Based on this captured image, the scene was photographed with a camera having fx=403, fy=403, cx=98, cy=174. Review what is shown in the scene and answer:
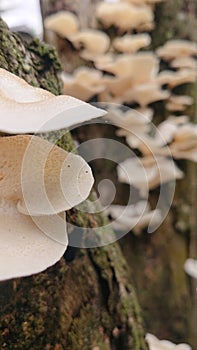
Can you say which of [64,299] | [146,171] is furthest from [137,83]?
[64,299]

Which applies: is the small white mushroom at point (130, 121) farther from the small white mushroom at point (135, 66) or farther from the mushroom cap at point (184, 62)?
the mushroom cap at point (184, 62)

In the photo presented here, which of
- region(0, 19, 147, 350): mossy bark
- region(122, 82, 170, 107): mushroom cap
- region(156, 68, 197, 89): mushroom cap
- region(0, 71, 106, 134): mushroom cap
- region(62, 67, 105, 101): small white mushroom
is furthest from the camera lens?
region(156, 68, 197, 89): mushroom cap

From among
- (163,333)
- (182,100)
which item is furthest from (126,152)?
(163,333)

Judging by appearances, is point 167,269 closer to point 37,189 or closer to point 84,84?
point 84,84

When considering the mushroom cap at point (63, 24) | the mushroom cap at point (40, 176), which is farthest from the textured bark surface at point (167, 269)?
the mushroom cap at point (40, 176)

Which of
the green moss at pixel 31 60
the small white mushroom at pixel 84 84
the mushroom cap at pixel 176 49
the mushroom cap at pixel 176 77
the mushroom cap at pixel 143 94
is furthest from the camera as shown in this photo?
the mushroom cap at pixel 176 49

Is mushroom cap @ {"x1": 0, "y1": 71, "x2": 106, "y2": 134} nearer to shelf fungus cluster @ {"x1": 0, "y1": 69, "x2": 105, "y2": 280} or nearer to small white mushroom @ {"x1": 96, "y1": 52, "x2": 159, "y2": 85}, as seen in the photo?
shelf fungus cluster @ {"x1": 0, "y1": 69, "x2": 105, "y2": 280}

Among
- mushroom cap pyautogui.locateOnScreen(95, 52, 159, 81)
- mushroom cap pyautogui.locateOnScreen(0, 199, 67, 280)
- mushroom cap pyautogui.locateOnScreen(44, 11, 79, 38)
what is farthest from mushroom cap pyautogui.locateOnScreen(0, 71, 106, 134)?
mushroom cap pyautogui.locateOnScreen(44, 11, 79, 38)
